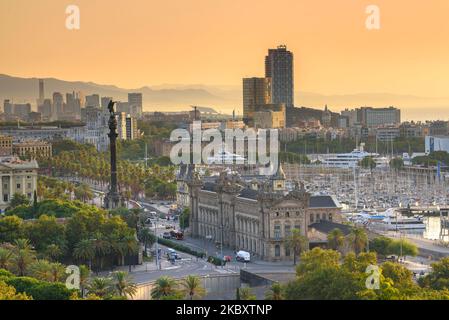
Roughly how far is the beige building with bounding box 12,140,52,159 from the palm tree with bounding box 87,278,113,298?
70.9 metres

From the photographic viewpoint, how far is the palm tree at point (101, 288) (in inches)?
1212

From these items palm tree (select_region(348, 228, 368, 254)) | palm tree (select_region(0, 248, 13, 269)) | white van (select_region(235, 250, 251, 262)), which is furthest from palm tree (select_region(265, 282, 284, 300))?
white van (select_region(235, 250, 251, 262))

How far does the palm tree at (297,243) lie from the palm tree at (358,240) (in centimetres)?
162

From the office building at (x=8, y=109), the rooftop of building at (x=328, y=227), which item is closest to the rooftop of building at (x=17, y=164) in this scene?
the rooftop of building at (x=328, y=227)

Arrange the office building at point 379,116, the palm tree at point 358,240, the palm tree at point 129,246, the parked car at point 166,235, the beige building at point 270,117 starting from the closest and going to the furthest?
the palm tree at point 358,240
the palm tree at point 129,246
the parked car at point 166,235
the beige building at point 270,117
the office building at point 379,116

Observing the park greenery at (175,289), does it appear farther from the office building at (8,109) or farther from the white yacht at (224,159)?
the office building at (8,109)

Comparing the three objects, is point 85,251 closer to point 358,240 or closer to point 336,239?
point 336,239

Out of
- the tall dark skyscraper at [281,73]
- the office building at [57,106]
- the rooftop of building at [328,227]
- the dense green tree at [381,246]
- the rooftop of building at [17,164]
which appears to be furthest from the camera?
the tall dark skyscraper at [281,73]

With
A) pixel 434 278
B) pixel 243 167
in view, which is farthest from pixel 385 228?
pixel 243 167

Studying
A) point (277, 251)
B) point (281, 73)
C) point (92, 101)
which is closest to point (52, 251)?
point (277, 251)

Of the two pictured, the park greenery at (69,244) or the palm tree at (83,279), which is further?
the park greenery at (69,244)

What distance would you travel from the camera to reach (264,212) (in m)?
43.3

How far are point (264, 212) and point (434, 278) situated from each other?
1154cm

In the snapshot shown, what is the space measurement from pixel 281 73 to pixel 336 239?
139508 millimetres
